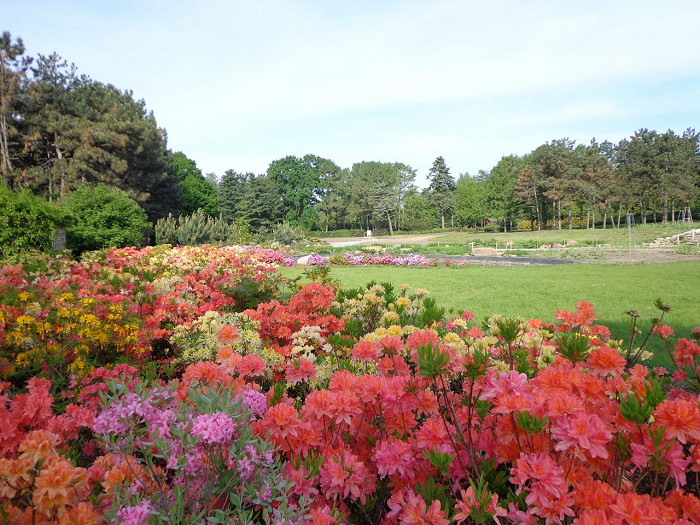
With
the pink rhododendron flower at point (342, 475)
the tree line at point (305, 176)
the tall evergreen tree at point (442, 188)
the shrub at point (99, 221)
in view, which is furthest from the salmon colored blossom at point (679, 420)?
the tall evergreen tree at point (442, 188)

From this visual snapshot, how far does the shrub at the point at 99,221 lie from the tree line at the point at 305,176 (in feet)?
15.8

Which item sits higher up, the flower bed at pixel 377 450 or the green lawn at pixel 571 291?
the flower bed at pixel 377 450

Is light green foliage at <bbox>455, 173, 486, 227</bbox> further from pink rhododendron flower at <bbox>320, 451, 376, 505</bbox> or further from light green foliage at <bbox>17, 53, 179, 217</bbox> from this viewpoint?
pink rhododendron flower at <bbox>320, 451, 376, 505</bbox>

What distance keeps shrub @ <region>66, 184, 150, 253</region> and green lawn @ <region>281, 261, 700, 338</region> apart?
9186 mm

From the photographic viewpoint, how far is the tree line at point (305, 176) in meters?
23.6

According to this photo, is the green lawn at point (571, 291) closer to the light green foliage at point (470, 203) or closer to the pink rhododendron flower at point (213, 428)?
the pink rhododendron flower at point (213, 428)

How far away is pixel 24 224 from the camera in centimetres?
1034

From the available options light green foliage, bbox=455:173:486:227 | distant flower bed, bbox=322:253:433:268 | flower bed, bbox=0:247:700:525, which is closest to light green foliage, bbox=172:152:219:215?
distant flower bed, bbox=322:253:433:268

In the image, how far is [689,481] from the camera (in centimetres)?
150

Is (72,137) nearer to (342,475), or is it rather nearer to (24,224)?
(24,224)

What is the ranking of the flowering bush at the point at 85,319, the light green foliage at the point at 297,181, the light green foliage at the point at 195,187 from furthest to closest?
the light green foliage at the point at 297,181 → the light green foliage at the point at 195,187 → the flowering bush at the point at 85,319

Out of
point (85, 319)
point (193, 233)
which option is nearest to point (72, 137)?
point (193, 233)

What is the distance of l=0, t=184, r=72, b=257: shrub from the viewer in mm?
9898

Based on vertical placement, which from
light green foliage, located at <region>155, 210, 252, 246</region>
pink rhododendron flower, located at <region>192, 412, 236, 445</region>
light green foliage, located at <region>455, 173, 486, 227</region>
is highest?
light green foliage, located at <region>455, 173, 486, 227</region>
